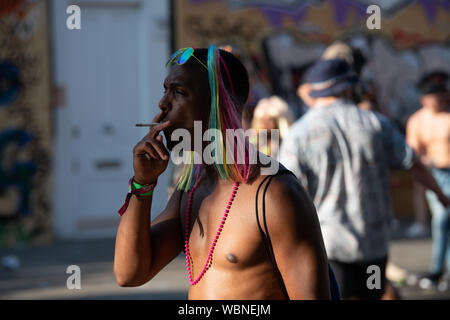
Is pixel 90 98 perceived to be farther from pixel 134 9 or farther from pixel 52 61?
pixel 134 9

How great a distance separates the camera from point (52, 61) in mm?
9422

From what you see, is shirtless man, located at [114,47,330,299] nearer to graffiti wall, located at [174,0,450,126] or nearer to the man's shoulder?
the man's shoulder

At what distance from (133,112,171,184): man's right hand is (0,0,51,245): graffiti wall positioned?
7.68m

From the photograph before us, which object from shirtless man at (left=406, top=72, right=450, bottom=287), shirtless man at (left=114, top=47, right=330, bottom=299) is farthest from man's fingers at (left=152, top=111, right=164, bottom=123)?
shirtless man at (left=406, top=72, right=450, bottom=287)

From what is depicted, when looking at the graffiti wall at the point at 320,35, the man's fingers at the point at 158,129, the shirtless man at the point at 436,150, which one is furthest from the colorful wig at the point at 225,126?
the graffiti wall at the point at 320,35

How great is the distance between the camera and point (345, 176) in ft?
12.7

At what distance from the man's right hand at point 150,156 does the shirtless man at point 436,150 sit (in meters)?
5.11

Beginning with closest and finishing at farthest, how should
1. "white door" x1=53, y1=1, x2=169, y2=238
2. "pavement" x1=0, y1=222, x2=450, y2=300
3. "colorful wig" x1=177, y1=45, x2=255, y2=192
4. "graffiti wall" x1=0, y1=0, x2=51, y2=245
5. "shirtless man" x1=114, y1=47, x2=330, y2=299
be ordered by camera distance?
"shirtless man" x1=114, y1=47, x2=330, y2=299
"colorful wig" x1=177, y1=45, x2=255, y2=192
"pavement" x1=0, y1=222, x2=450, y2=300
"graffiti wall" x1=0, y1=0, x2=51, y2=245
"white door" x1=53, y1=1, x2=169, y2=238

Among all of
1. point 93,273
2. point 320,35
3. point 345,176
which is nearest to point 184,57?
point 345,176

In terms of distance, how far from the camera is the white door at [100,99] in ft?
31.2

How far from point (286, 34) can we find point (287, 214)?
9113mm

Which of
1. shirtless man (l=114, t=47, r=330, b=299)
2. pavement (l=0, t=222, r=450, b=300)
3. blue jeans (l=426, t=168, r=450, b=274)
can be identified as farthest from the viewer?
blue jeans (l=426, t=168, r=450, b=274)

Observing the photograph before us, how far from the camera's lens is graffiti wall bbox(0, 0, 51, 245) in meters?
9.20
